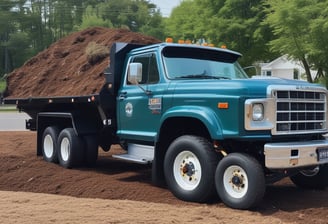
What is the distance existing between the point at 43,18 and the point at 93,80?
252 ft

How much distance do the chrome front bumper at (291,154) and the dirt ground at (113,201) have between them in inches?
25.5

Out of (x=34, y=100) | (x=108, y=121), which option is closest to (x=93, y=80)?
(x=108, y=121)

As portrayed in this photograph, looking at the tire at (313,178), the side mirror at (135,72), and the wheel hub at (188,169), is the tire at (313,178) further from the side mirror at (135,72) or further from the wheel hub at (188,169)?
the side mirror at (135,72)

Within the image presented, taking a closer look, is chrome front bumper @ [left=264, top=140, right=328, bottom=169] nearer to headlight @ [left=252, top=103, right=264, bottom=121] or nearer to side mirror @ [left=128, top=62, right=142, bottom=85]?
headlight @ [left=252, top=103, right=264, bottom=121]

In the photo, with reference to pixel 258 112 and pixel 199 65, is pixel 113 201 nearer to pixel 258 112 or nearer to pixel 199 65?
pixel 258 112

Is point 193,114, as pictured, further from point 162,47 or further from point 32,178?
point 32,178

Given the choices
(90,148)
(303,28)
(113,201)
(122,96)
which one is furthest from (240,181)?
(303,28)

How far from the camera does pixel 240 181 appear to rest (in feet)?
22.6

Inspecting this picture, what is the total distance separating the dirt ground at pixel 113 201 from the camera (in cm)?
622

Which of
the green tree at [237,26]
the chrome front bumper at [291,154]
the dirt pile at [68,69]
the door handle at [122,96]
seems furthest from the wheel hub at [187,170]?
the green tree at [237,26]

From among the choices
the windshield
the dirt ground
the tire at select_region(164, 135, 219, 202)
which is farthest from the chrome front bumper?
the windshield

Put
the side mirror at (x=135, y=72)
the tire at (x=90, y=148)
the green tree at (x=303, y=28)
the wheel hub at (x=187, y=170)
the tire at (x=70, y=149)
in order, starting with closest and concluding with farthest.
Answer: the wheel hub at (x=187, y=170)
the side mirror at (x=135, y=72)
the tire at (x=70, y=149)
the tire at (x=90, y=148)
the green tree at (x=303, y=28)

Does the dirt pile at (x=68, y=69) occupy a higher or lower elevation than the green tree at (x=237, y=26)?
lower

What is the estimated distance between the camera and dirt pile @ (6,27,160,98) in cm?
1045
